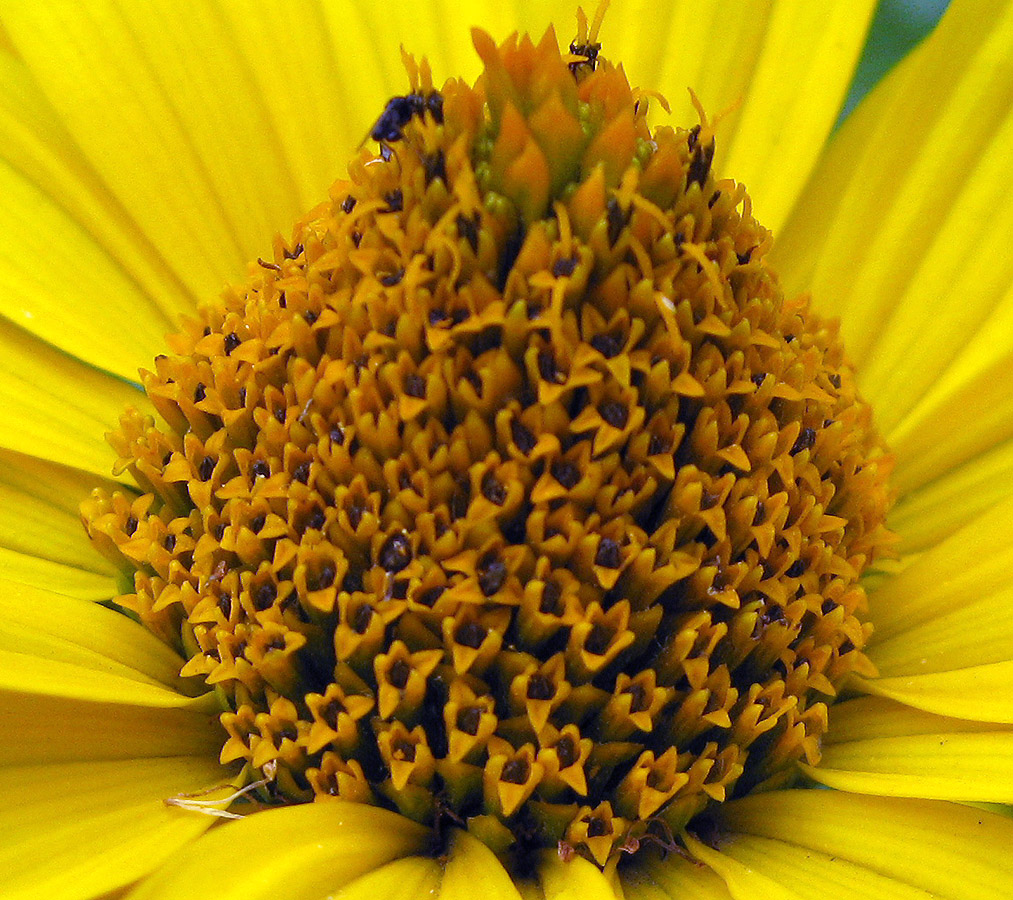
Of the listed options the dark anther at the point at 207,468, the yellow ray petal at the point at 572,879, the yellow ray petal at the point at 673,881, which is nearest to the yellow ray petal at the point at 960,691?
the yellow ray petal at the point at 673,881

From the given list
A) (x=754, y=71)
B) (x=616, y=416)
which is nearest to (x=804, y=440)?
(x=616, y=416)

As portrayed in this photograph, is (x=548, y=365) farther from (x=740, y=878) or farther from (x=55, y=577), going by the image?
(x=55, y=577)

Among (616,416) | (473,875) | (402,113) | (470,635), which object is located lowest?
(473,875)

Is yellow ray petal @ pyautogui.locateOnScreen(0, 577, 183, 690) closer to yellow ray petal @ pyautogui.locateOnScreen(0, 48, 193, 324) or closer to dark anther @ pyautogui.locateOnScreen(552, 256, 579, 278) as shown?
yellow ray petal @ pyautogui.locateOnScreen(0, 48, 193, 324)

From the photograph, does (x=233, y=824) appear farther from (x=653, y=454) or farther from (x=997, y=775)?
(x=997, y=775)

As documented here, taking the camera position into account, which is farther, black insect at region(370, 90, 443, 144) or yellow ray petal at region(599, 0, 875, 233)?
yellow ray petal at region(599, 0, 875, 233)

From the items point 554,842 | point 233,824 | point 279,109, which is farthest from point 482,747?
point 279,109

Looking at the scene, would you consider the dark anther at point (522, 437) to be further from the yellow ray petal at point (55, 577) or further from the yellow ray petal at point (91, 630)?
the yellow ray petal at point (55, 577)

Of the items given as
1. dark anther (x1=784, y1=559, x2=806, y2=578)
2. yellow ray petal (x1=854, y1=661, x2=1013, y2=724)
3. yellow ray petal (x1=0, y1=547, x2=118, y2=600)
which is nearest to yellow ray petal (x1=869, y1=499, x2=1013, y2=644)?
yellow ray petal (x1=854, y1=661, x2=1013, y2=724)

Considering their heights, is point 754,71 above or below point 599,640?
above
